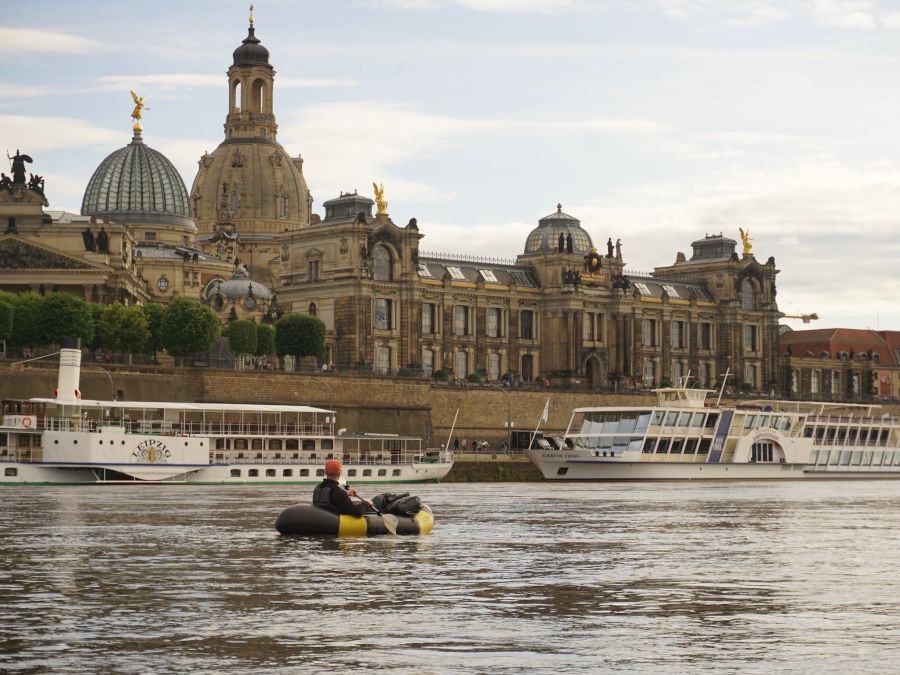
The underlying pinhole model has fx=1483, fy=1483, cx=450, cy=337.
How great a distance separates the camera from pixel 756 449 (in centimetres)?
9600

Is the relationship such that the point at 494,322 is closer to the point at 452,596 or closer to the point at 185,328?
the point at 185,328

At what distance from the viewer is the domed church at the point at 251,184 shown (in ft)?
533

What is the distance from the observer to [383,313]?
132500 millimetres

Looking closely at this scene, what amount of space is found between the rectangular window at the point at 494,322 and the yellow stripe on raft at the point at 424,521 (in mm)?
105476

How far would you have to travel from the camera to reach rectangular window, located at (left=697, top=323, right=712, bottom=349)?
160 meters

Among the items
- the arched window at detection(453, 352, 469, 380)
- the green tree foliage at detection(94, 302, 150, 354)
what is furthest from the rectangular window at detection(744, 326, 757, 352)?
the green tree foliage at detection(94, 302, 150, 354)

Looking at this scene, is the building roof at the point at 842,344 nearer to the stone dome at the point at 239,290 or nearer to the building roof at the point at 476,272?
the building roof at the point at 476,272

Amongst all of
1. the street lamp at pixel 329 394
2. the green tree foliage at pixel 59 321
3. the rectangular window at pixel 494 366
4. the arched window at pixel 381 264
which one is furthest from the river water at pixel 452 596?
the rectangular window at pixel 494 366

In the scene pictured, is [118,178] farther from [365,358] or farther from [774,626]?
[774,626]

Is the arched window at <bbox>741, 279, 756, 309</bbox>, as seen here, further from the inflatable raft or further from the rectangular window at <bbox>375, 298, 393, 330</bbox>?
the inflatable raft

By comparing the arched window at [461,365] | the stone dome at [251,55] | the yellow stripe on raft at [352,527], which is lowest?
the yellow stripe on raft at [352,527]

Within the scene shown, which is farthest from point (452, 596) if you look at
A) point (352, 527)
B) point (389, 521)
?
point (389, 521)

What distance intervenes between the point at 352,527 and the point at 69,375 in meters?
42.3

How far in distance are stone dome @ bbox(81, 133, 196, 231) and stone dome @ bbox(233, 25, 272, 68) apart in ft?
65.0
